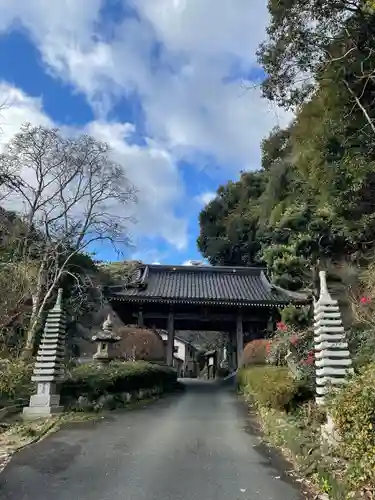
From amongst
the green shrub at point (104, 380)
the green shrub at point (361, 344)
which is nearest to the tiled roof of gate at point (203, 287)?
the green shrub at point (104, 380)

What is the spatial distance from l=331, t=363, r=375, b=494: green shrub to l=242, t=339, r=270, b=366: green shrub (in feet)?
32.9

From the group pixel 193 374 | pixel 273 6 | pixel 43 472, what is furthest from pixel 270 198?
pixel 193 374

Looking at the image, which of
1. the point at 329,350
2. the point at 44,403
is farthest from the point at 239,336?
the point at 329,350

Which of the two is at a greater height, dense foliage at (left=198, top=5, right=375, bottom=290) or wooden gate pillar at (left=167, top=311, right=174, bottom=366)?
dense foliage at (left=198, top=5, right=375, bottom=290)

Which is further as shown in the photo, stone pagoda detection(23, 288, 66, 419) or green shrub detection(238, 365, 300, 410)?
stone pagoda detection(23, 288, 66, 419)

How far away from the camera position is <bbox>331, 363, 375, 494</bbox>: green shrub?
3.63 metres

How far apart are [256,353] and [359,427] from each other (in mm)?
11217

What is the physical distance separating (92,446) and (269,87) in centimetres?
900

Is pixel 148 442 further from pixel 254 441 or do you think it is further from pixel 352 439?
pixel 352 439

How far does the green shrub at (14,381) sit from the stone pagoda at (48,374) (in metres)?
0.45

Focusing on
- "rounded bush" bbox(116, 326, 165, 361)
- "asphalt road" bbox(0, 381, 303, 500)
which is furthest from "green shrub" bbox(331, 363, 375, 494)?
"rounded bush" bbox(116, 326, 165, 361)

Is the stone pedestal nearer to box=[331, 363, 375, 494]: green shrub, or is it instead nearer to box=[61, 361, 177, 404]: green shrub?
box=[61, 361, 177, 404]: green shrub

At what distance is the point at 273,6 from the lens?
366 inches

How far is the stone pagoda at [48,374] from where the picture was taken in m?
9.45
